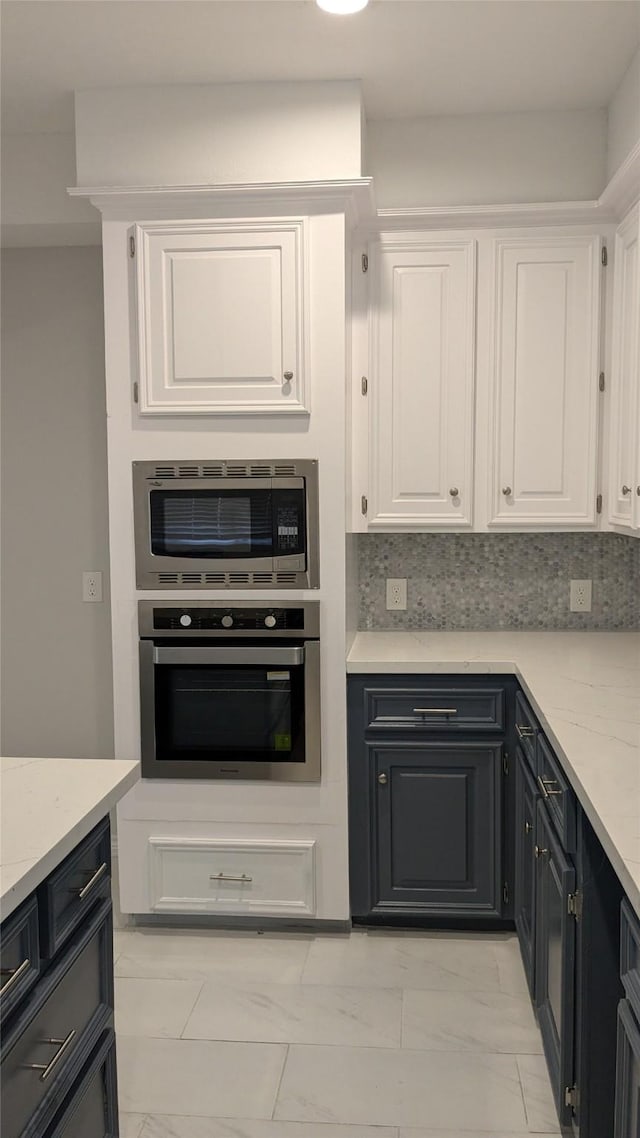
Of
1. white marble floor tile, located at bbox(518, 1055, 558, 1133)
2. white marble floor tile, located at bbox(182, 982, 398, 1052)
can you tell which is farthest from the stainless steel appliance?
white marble floor tile, located at bbox(518, 1055, 558, 1133)

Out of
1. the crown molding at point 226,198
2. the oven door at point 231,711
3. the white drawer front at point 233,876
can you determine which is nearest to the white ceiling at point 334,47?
the crown molding at point 226,198

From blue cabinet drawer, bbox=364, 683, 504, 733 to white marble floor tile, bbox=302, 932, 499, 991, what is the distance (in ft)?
2.28

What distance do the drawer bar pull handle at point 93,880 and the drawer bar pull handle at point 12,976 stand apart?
22cm

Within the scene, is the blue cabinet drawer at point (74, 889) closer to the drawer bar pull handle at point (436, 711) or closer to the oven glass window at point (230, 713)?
the oven glass window at point (230, 713)

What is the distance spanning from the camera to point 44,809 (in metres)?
1.62

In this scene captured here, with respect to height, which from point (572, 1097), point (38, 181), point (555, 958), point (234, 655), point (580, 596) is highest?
point (38, 181)

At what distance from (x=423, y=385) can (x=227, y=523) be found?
33.5 inches

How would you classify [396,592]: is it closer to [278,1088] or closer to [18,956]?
[278,1088]

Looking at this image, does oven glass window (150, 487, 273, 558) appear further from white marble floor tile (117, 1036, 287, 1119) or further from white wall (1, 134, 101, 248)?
white marble floor tile (117, 1036, 287, 1119)

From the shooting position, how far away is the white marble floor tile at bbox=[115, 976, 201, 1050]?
265 centimetres

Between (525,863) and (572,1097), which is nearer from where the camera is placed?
(572,1097)

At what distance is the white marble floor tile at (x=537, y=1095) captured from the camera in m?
2.23

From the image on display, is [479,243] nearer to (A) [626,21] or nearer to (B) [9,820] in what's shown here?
(A) [626,21]

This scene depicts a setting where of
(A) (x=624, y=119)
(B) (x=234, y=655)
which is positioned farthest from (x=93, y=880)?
(A) (x=624, y=119)
